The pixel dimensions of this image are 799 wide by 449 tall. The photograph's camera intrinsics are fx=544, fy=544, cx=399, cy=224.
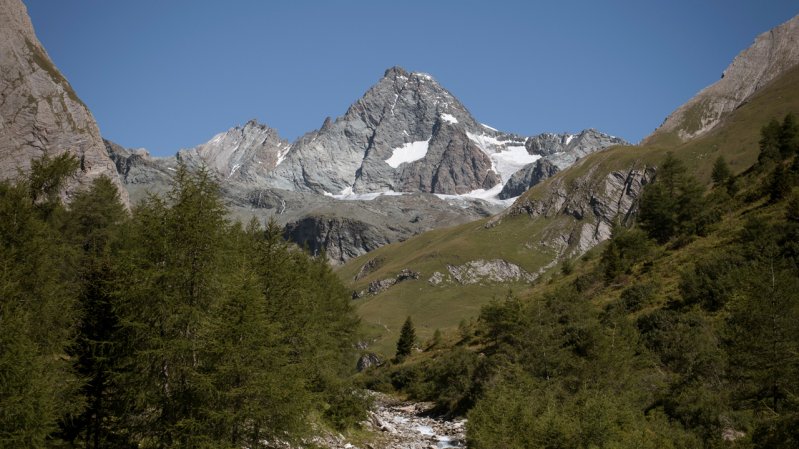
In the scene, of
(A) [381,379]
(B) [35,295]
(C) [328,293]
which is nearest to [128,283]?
(B) [35,295]

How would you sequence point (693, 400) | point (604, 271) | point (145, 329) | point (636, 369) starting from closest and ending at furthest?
point (145, 329)
point (693, 400)
point (636, 369)
point (604, 271)

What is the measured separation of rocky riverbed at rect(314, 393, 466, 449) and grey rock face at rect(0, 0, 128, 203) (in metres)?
114

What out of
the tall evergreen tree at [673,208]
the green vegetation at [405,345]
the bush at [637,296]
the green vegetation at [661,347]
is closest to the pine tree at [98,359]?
the green vegetation at [661,347]

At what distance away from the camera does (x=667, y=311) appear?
46.2m

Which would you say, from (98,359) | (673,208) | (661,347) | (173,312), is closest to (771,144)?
(673,208)

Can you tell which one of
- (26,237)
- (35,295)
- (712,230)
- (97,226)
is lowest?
(35,295)

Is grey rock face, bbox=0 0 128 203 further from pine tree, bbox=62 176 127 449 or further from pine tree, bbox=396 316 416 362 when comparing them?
pine tree, bbox=62 176 127 449

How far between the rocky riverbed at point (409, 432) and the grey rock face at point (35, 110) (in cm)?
11409

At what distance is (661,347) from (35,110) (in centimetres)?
16254

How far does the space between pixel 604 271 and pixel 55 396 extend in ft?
211

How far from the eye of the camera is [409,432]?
41219 millimetres

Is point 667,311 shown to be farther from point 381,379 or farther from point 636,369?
point 381,379

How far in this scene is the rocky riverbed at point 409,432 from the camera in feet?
106

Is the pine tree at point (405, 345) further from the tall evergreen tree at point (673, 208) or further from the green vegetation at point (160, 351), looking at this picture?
the green vegetation at point (160, 351)
